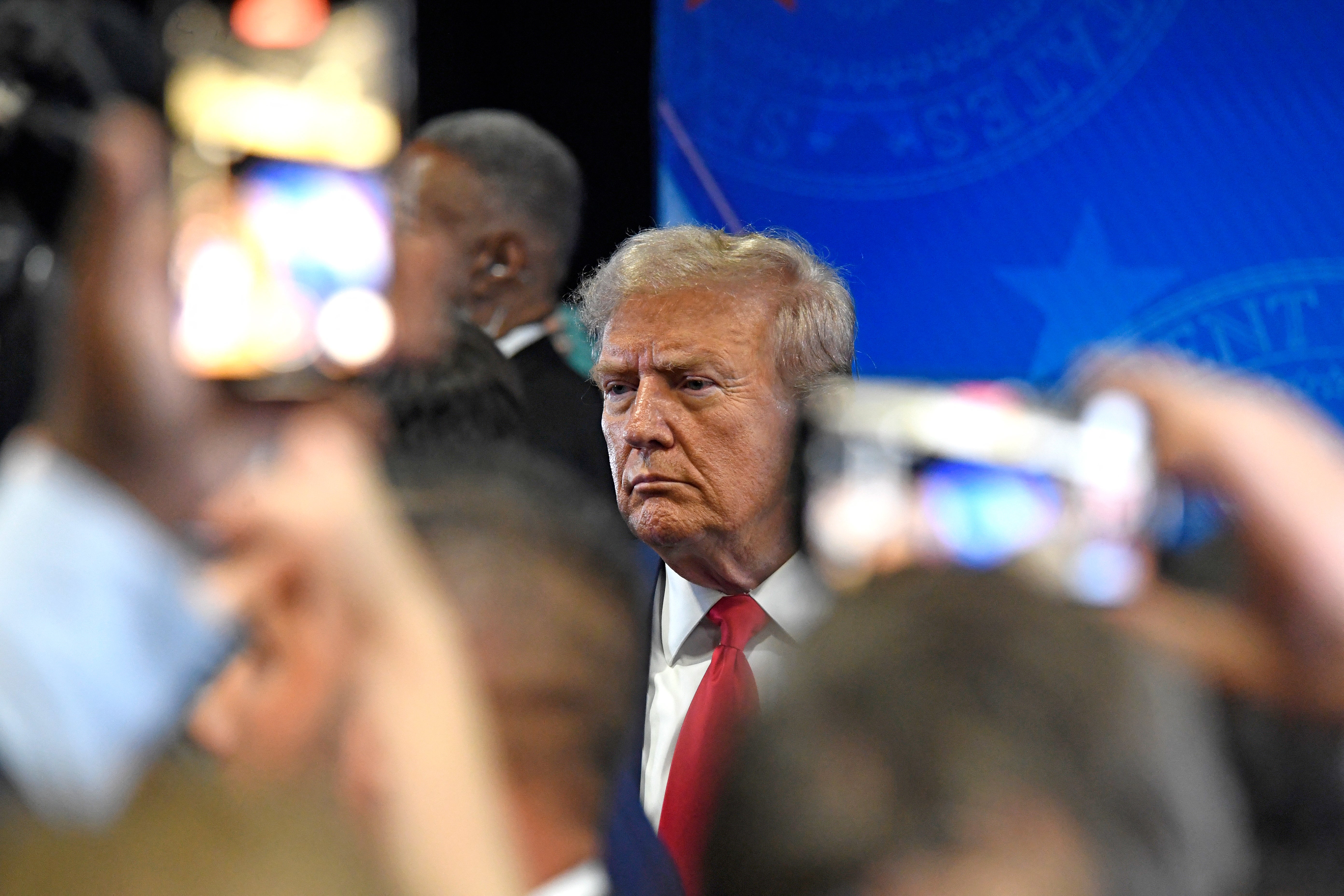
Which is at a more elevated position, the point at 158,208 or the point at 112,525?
the point at 158,208

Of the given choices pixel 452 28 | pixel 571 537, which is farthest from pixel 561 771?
pixel 452 28

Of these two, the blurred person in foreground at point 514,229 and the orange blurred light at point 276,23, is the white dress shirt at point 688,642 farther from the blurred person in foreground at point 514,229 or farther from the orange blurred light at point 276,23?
the orange blurred light at point 276,23

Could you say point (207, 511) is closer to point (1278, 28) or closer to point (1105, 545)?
point (1105, 545)

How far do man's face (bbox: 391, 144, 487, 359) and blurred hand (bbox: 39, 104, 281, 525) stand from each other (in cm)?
26

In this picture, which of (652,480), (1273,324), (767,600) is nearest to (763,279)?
(652,480)

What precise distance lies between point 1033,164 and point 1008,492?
2448 mm

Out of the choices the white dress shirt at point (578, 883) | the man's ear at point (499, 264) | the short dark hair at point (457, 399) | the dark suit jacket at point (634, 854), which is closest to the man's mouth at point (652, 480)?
the short dark hair at point (457, 399)

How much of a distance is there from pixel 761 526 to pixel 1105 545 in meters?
1.10

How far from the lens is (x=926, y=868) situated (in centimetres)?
58

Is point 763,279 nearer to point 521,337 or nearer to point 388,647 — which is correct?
point 521,337

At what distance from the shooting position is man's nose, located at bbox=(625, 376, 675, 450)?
1828mm

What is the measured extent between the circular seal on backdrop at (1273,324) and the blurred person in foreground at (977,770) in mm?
2410

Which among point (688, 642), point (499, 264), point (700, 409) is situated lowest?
point (688, 642)

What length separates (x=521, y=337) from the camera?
2.43 m
